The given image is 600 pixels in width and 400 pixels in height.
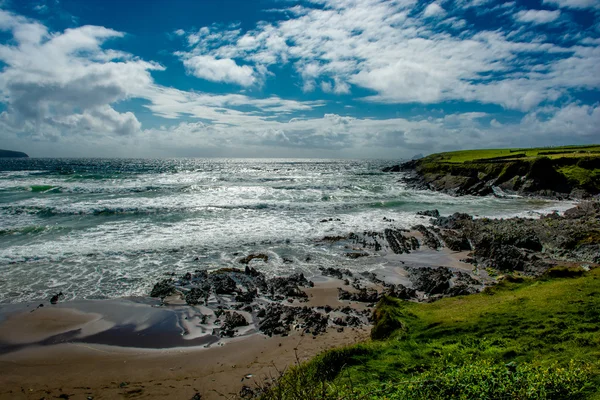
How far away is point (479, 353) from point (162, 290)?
1046 centimetres

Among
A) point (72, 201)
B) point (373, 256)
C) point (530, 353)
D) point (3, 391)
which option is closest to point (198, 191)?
point (72, 201)

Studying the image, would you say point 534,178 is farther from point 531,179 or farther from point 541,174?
point 541,174

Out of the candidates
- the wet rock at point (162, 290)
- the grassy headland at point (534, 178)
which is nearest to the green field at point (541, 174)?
the grassy headland at point (534, 178)

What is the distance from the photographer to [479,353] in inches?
207

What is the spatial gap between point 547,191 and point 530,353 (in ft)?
126

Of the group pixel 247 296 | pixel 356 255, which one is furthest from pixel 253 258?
pixel 356 255

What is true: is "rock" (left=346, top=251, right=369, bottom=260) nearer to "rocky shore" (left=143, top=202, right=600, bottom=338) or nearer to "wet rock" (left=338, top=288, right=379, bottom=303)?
"rocky shore" (left=143, top=202, right=600, bottom=338)

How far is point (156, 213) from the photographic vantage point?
2653 cm

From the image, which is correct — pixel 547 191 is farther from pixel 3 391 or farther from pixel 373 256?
pixel 3 391

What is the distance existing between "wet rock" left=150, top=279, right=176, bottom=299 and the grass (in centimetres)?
792

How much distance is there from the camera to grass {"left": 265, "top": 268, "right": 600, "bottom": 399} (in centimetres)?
403

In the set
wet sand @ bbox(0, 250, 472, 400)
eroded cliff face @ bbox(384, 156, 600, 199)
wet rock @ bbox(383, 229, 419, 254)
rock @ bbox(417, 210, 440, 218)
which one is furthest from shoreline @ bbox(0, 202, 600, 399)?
eroded cliff face @ bbox(384, 156, 600, 199)

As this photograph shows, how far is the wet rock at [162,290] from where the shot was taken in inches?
453

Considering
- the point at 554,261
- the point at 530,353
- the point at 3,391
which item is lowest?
the point at 3,391
